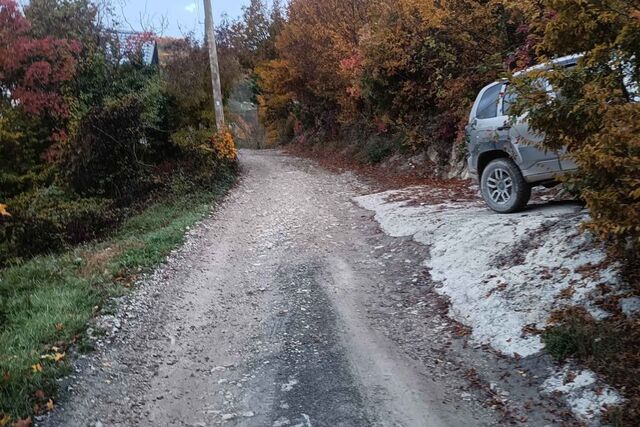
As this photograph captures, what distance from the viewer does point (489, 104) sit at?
8.66m

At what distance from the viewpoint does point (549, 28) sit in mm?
4859

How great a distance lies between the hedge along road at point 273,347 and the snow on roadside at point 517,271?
16.1 inches

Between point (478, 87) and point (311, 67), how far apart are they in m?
11.1

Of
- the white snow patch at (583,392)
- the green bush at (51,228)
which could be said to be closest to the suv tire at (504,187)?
the white snow patch at (583,392)

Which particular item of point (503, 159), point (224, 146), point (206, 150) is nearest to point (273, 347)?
point (503, 159)

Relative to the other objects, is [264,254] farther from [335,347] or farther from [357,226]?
[335,347]

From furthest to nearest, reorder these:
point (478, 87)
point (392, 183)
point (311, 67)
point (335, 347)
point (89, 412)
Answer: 1. point (311, 67)
2. point (392, 183)
3. point (478, 87)
4. point (335, 347)
5. point (89, 412)

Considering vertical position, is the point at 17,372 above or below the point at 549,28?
below

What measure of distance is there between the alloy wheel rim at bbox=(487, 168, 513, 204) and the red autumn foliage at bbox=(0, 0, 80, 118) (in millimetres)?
15326

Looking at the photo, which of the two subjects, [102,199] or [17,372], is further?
[102,199]

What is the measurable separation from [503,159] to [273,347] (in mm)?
4720

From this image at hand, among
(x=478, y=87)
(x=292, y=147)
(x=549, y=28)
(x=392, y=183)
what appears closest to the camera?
(x=549, y=28)

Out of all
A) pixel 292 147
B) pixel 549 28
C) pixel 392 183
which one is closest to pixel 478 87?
pixel 392 183

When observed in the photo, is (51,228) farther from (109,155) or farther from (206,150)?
(206,150)
